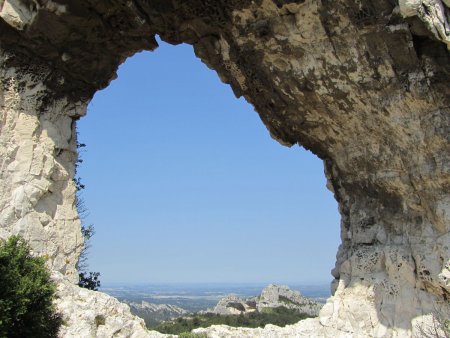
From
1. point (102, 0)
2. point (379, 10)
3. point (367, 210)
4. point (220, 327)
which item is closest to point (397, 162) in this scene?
point (367, 210)

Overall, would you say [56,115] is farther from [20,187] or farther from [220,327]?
[220,327]

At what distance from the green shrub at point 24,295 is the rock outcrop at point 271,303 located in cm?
2035

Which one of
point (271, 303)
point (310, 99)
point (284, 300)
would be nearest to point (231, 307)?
point (271, 303)

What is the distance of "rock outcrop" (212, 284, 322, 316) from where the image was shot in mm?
31047

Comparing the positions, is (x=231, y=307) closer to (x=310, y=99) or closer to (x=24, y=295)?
(x=310, y=99)

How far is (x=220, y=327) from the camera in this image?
45.0 feet

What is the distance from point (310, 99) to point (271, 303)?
21.1m

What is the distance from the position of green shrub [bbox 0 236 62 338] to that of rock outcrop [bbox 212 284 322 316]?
20353 mm

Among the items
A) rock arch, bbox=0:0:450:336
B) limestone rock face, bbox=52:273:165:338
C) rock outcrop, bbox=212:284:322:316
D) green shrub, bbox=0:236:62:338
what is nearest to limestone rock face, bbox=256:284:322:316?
rock outcrop, bbox=212:284:322:316

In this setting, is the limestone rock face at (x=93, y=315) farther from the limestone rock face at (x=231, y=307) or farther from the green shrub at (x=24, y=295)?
the limestone rock face at (x=231, y=307)

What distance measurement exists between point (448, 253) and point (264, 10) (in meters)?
8.42

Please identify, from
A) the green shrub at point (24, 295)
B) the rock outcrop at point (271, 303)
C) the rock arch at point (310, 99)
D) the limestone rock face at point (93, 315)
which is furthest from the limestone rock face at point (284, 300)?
the green shrub at point (24, 295)

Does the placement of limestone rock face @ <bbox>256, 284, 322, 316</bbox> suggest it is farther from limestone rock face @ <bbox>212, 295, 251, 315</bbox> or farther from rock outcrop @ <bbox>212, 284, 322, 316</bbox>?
limestone rock face @ <bbox>212, 295, 251, 315</bbox>

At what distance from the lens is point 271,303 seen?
32281 mm
